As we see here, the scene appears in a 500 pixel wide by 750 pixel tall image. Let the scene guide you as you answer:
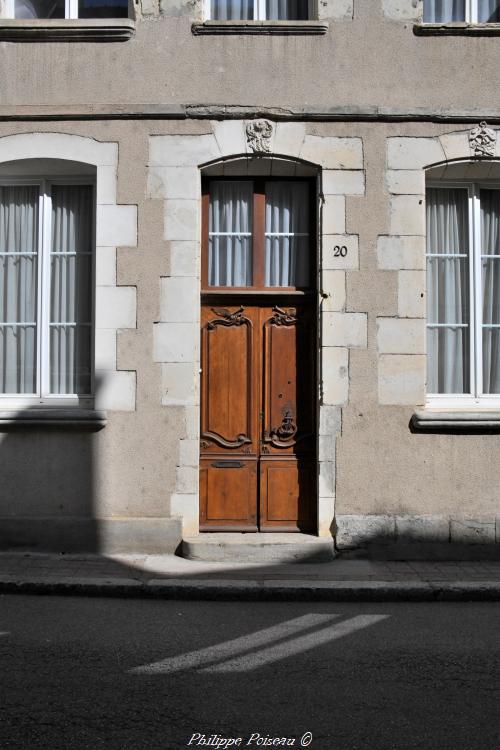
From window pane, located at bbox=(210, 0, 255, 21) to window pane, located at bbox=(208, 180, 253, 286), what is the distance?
1682 mm

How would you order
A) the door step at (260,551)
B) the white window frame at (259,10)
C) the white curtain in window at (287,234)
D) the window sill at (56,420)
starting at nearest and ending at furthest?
the door step at (260,551)
the window sill at (56,420)
the white window frame at (259,10)
the white curtain in window at (287,234)

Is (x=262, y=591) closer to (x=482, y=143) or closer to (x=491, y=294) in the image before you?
(x=491, y=294)

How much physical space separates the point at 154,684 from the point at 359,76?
238 inches

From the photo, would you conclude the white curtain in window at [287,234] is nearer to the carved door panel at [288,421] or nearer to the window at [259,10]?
the carved door panel at [288,421]

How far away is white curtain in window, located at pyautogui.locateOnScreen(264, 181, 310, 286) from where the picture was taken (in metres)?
8.04

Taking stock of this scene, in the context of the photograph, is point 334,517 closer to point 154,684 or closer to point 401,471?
point 401,471

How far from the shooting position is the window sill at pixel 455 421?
7.50 m

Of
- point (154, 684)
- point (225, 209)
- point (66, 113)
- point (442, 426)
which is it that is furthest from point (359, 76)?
point (154, 684)

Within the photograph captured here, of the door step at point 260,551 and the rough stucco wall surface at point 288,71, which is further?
the rough stucco wall surface at point 288,71

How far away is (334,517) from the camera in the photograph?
7.51 meters

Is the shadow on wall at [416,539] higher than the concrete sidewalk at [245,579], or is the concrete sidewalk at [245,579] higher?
the shadow on wall at [416,539]

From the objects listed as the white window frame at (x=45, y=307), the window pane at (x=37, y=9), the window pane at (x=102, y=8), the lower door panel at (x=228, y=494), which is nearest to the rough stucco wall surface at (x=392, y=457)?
the lower door panel at (x=228, y=494)

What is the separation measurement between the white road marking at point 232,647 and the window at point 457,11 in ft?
20.0

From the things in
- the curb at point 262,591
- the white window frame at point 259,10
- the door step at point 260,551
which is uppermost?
the white window frame at point 259,10
